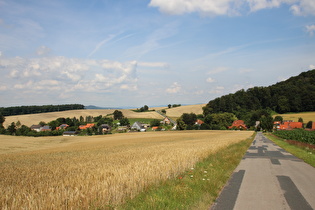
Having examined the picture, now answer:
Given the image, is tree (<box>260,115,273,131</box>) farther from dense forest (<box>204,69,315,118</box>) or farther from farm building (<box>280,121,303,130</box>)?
dense forest (<box>204,69,315,118</box>)

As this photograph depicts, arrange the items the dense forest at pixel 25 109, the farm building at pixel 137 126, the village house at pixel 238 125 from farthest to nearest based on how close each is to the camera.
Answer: the dense forest at pixel 25 109, the farm building at pixel 137 126, the village house at pixel 238 125

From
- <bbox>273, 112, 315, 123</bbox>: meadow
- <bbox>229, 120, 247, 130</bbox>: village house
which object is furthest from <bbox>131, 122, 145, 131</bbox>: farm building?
<bbox>273, 112, 315, 123</bbox>: meadow

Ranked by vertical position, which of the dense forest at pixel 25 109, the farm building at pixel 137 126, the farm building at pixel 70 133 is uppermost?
the dense forest at pixel 25 109

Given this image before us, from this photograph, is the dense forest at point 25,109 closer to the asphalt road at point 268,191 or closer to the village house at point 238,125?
the village house at point 238,125

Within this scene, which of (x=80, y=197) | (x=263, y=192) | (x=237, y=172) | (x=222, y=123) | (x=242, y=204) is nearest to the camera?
(x=80, y=197)

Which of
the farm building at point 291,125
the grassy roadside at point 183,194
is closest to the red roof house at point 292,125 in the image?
the farm building at point 291,125

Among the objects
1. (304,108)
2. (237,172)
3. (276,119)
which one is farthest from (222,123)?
(237,172)

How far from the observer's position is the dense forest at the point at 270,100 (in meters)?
124

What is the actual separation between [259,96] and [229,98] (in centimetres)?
1983

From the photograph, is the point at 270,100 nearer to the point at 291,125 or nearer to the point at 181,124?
the point at 291,125

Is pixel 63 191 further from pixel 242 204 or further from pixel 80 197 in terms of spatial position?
pixel 242 204

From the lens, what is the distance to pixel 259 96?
15175 cm

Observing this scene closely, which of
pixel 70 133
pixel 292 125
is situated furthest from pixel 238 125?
pixel 70 133

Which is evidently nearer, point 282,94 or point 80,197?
point 80,197
